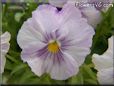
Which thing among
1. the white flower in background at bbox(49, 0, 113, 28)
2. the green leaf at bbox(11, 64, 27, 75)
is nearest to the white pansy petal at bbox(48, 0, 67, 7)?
the white flower in background at bbox(49, 0, 113, 28)

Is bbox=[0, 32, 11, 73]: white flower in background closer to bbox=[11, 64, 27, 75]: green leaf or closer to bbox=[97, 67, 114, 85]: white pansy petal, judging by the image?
bbox=[11, 64, 27, 75]: green leaf

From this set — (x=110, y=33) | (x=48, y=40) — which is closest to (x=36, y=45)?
(x=48, y=40)

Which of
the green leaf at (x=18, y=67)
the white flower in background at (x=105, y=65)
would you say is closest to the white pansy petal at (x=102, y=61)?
the white flower in background at (x=105, y=65)

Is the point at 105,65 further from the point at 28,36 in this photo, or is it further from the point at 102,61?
the point at 28,36

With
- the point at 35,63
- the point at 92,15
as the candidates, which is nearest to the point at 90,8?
the point at 92,15

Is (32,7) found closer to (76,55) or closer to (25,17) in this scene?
(25,17)
